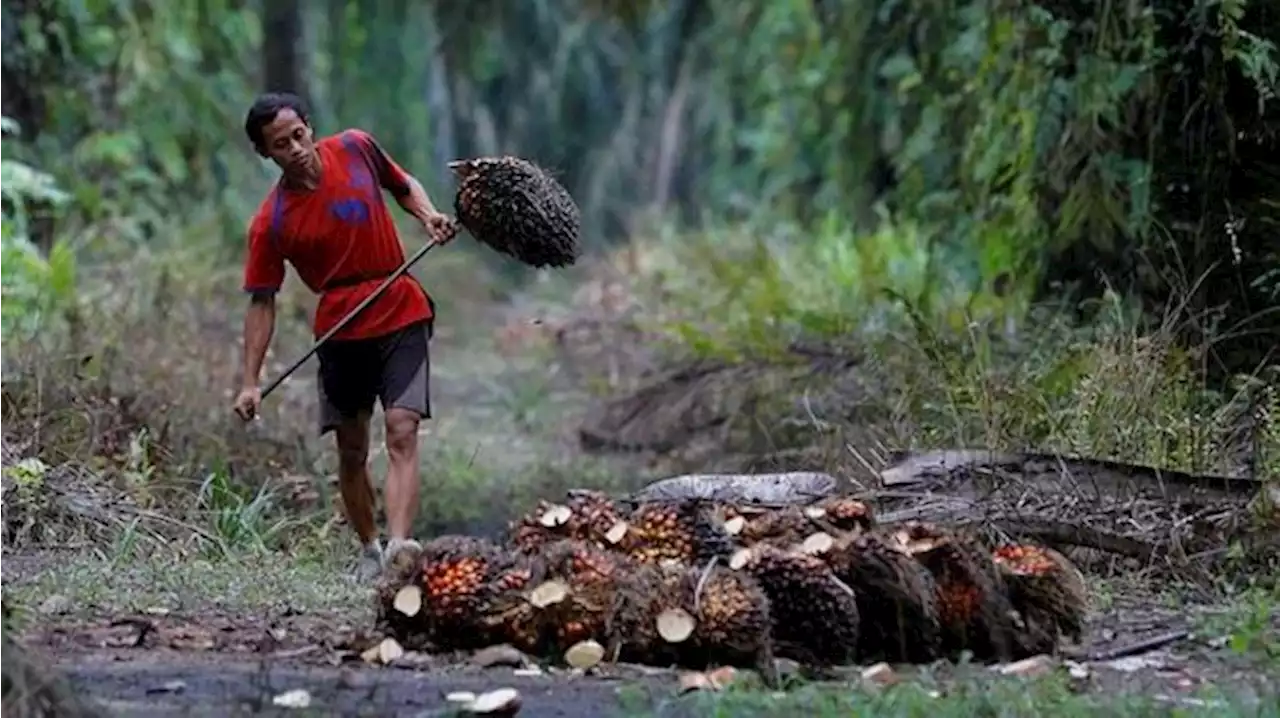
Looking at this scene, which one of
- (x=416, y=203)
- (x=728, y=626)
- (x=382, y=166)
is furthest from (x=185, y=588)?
(x=728, y=626)

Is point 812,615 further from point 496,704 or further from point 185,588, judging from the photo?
point 185,588

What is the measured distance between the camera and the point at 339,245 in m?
9.01

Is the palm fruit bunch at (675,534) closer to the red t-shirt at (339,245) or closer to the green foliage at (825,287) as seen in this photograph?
the red t-shirt at (339,245)

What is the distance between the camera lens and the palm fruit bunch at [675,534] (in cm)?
712

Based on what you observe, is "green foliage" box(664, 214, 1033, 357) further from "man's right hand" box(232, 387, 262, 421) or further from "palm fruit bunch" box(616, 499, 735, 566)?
"palm fruit bunch" box(616, 499, 735, 566)

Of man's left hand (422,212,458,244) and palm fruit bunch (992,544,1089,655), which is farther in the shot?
man's left hand (422,212,458,244)

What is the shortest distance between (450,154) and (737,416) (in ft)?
58.9

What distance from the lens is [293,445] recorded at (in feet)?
38.4

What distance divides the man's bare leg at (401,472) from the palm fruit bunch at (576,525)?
1.51m

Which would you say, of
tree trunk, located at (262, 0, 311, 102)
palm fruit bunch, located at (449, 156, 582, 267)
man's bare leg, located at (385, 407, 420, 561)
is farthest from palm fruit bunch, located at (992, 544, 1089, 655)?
tree trunk, located at (262, 0, 311, 102)

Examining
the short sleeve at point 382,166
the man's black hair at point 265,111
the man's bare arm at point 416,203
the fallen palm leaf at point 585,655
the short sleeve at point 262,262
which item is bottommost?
the fallen palm leaf at point 585,655

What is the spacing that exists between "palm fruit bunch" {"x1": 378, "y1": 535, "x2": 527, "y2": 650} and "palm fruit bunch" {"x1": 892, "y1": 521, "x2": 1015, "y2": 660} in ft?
3.91

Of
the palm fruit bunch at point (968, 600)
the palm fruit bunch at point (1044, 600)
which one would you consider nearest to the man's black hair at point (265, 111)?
the palm fruit bunch at point (968, 600)

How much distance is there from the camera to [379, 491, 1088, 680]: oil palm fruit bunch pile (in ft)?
21.8
